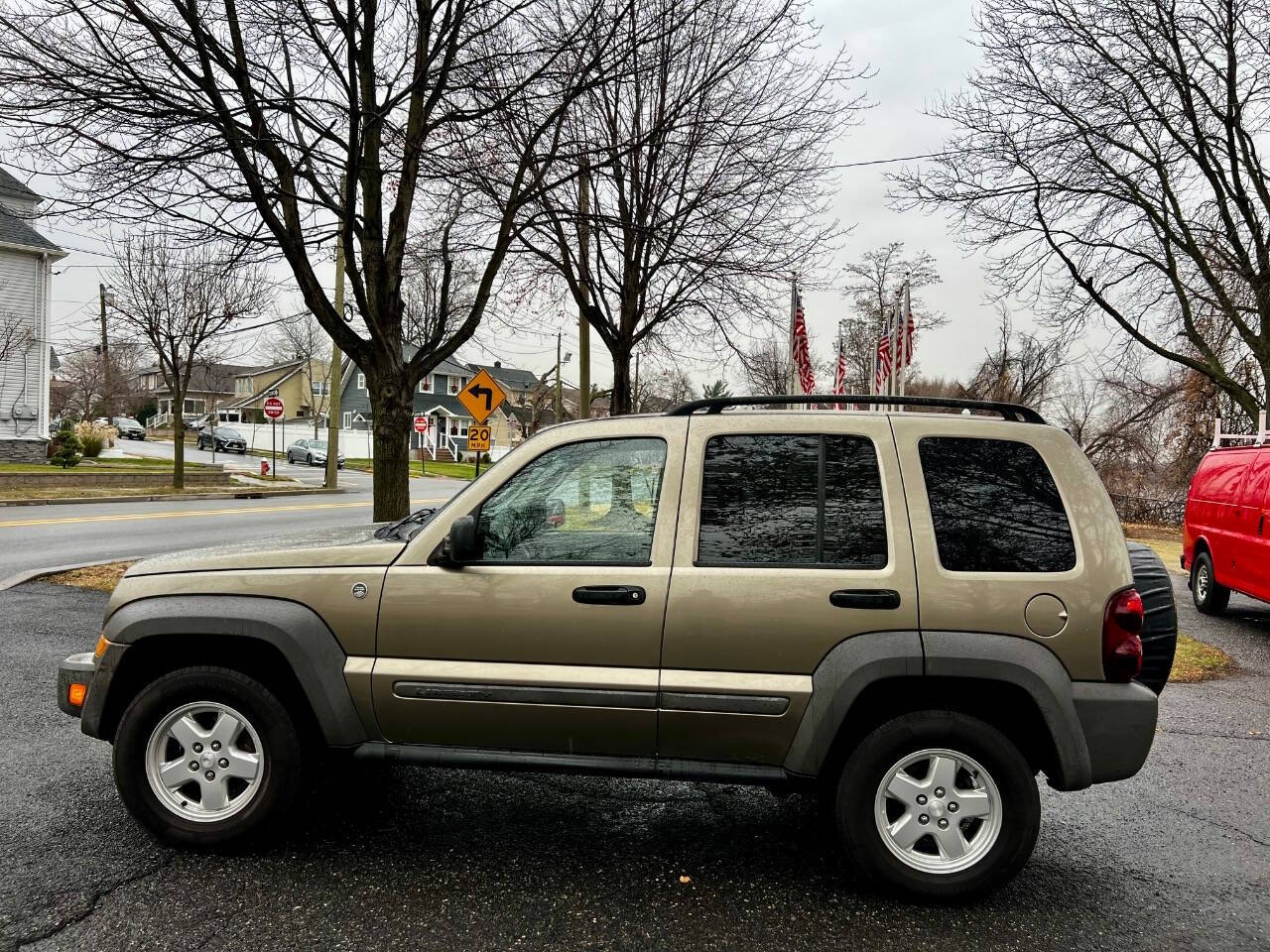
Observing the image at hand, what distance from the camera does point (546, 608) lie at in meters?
3.15

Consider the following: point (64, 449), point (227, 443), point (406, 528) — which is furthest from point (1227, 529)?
point (227, 443)

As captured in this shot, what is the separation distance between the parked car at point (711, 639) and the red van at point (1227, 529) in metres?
6.36

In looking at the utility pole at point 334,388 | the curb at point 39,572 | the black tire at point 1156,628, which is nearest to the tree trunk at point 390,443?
the curb at point 39,572

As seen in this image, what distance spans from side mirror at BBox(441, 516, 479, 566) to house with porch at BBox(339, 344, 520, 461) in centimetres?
5839

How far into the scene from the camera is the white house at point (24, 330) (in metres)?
28.0

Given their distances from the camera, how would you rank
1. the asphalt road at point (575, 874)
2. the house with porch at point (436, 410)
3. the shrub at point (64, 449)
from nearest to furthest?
the asphalt road at point (575, 874) → the shrub at point (64, 449) → the house with porch at point (436, 410)

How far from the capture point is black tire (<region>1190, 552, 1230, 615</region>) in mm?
9617

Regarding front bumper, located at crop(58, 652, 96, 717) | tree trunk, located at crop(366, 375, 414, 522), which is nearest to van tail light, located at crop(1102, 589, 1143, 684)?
front bumper, located at crop(58, 652, 96, 717)

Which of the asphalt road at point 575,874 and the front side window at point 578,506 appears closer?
the asphalt road at point 575,874

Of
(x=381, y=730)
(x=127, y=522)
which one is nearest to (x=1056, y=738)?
(x=381, y=730)

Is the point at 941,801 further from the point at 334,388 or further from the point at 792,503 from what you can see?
the point at 334,388

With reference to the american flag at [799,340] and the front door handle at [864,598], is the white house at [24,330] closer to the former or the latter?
the american flag at [799,340]

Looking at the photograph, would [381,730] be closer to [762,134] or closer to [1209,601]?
[762,134]

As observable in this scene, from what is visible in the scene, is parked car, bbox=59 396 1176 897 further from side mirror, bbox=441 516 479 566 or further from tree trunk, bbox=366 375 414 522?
tree trunk, bbox=366 375 414 522
